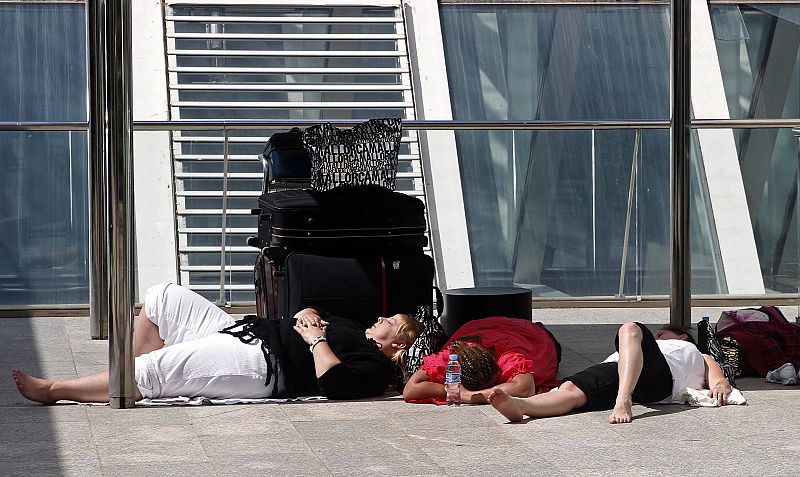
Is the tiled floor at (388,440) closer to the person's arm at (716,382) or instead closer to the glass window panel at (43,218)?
the person's arm at (716,382)

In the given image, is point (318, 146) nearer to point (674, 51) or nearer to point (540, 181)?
point (674, 51)

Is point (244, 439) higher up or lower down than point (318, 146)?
lower down

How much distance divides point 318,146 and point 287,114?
31.1 ft

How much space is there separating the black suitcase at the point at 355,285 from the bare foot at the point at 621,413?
4.47 feet

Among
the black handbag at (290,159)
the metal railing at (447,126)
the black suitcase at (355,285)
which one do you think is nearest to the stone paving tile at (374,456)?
the black suitcase at (355,285)

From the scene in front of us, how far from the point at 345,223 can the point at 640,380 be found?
1.65 metres

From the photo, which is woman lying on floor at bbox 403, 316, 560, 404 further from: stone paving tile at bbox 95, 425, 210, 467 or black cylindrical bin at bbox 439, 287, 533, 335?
stone paving tile at bbox 95, 425, 210, 467

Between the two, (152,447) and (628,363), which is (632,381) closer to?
(628,363)

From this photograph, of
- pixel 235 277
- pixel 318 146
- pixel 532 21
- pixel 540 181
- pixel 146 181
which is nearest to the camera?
pixel 318 146

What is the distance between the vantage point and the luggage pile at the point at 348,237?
6.13 meters

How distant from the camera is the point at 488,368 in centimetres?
536

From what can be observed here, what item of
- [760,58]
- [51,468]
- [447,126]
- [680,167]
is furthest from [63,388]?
[760,58]

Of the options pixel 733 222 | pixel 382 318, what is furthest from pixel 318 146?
pixel 733 222

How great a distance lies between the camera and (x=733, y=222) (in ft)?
35.7
